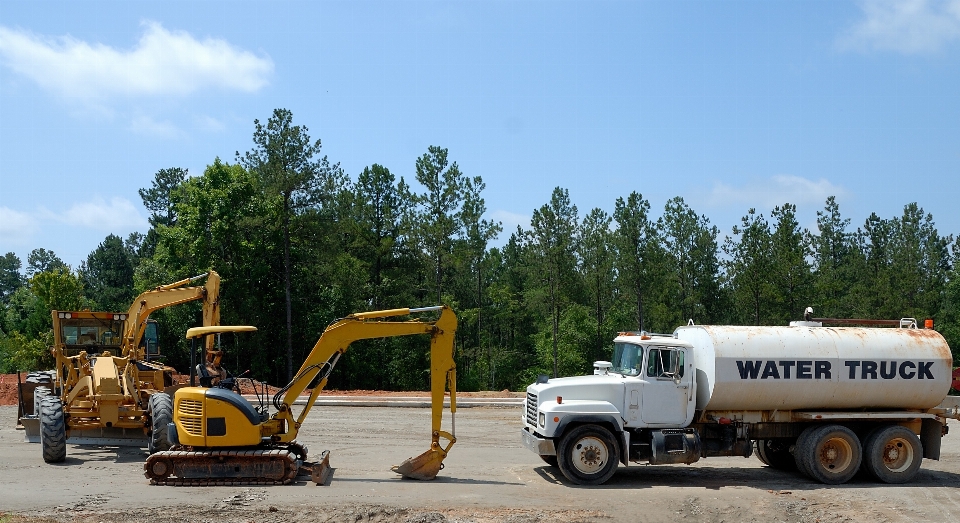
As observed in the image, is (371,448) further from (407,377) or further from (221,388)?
(407,377)

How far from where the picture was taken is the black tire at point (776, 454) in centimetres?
1670

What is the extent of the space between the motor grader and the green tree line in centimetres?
2475

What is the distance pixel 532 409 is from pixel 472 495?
2420mm

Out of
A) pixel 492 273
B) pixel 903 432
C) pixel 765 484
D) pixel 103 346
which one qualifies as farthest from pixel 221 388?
pixel 492 273

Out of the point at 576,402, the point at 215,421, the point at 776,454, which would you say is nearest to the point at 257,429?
the point at 215,421

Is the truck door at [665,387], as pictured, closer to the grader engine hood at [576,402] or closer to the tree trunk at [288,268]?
the grader engine hood at [576,402]

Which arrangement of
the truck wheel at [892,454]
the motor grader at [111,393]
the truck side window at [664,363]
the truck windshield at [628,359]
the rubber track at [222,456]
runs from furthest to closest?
the motor grader at [111,393], the truck wheel at [892,454], the truck windshield at [628,359], the truck side window at [664,363], the rubber track at [222,456]

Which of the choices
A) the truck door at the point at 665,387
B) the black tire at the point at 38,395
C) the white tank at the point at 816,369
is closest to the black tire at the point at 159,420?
the black tire at the point at 38,395

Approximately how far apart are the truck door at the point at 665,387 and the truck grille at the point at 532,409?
77.9 inches

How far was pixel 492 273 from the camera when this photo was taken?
69.8 meters

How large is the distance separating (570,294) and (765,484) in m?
33.8

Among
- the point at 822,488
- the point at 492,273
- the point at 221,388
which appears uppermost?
the point at 492,273

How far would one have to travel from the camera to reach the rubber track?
46.3ft

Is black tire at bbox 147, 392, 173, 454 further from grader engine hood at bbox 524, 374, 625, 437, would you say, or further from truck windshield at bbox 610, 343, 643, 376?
truck windshield at bbox 610, 343, 643, 376
